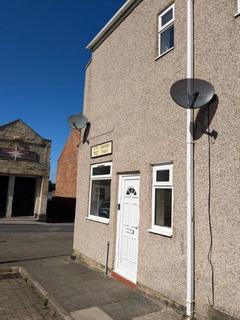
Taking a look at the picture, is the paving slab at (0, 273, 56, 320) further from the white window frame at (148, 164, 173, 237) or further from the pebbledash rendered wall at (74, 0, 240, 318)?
the white window frame at (148, 164, 173, 237)

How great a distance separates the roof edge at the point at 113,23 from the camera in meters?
7.77

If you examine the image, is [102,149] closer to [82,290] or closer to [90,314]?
[82,290]

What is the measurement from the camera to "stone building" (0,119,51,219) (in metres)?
→ 22.4

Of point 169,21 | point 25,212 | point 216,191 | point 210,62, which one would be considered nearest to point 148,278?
point 216,191

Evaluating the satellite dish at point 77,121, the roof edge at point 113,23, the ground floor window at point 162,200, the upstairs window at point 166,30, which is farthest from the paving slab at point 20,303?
the roof edge at point 113,23

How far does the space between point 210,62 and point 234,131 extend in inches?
53.0

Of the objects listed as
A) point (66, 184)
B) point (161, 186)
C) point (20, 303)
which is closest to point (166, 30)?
point (161, 186)

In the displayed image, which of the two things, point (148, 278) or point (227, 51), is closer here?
point (227, 51)

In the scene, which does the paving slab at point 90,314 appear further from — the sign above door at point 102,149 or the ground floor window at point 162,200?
the sign above door at point 102,149

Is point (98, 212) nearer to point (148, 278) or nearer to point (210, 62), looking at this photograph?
point (148, 278)

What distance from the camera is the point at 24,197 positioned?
75.9 feet

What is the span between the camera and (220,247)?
459 cm

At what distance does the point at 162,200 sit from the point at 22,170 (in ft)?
59.8

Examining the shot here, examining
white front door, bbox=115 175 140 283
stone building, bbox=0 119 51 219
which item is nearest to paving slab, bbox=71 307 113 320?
white front door, bbox=115 175 140 283
